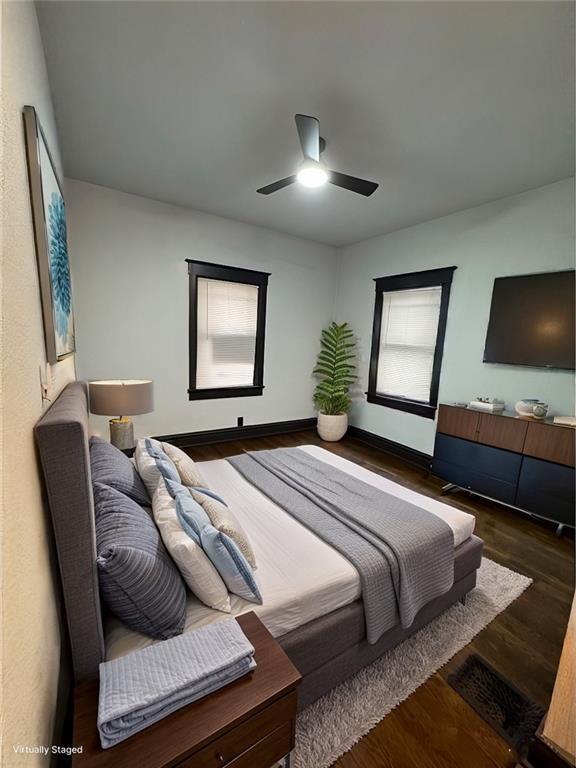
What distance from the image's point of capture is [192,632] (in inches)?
39.7

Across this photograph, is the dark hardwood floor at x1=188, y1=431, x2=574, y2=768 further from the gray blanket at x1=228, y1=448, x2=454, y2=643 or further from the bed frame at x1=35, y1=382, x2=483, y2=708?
the bed frame at x1=35, y1=382, x2=483, y2=708

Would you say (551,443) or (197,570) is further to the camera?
(551,443)

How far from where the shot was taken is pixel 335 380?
15.8ft

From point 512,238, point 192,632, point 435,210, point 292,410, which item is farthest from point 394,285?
point 192,632

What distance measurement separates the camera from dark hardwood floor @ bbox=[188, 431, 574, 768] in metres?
1.21

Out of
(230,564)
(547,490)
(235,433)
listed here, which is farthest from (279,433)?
(230,564)

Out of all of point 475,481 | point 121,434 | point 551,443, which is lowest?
point 475,481

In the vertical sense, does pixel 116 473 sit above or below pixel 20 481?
below

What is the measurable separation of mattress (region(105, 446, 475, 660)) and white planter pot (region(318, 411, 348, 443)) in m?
2.67

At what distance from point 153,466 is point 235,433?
9.71 feet

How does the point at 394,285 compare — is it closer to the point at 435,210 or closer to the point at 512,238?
the point at 435,210

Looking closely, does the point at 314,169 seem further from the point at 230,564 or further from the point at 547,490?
the point at 547,490

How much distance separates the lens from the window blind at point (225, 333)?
4.09 m

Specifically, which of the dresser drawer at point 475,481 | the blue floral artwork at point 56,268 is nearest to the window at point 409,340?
Answer: the dresser drawer at point 475,481
